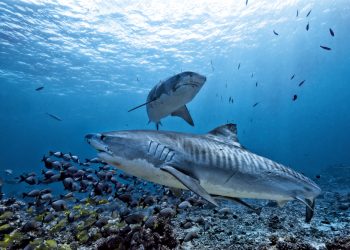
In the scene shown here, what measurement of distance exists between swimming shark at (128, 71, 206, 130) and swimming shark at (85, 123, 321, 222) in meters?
2.35

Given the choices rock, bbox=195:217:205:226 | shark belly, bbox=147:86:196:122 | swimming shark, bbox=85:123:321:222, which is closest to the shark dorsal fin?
swimming shark, bbox=85:123:321:222

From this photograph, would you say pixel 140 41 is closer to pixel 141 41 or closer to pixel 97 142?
pixel 141 41

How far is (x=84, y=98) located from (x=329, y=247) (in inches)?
2203

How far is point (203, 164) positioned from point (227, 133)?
1155 mm

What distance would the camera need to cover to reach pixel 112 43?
30.1m

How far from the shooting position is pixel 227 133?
472 centimetres

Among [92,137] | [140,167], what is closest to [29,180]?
[92,137]

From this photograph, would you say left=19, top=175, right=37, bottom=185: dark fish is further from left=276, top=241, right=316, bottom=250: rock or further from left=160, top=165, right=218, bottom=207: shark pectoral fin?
left=276, top=241, right=316, bottom=250: rock

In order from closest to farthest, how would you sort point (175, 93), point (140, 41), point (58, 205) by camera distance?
point (58, 205), point (175, 93), point (140, 41)

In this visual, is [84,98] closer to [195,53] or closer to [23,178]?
[195,53]

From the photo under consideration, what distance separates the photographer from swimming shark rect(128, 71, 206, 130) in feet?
22.1

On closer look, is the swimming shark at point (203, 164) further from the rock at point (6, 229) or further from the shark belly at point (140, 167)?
the rock at point (6, 229)

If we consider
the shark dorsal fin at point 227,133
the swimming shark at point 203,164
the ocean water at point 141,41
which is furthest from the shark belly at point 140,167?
the ocean water at point 141,41

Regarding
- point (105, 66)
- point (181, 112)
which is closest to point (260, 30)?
point (105, 66)
